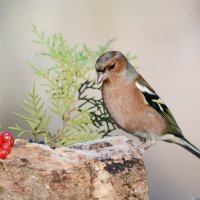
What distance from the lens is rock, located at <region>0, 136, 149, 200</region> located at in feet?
7.06

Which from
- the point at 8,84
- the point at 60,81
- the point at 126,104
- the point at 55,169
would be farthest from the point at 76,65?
the point at 8,84

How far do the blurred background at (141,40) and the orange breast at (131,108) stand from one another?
1.66 metres

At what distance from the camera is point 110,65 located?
137 inches

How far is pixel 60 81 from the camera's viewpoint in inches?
118

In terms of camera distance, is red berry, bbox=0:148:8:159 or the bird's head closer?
red berry, bbox=0:148:8:159

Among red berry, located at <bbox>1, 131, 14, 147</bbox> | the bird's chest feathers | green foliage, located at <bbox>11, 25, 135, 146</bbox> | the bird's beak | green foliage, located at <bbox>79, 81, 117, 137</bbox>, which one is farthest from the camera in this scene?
the bird's chest feathers

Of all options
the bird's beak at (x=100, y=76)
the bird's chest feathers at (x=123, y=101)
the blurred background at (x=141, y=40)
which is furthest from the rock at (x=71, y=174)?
the blurred background at (x=141, y=40)

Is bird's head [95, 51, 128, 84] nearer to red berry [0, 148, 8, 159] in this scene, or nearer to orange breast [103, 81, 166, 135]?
orange breast [103, 81, 166, 135]

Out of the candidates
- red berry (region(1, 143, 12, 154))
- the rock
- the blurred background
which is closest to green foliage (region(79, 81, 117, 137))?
the rock

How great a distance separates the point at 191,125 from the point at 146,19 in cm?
112

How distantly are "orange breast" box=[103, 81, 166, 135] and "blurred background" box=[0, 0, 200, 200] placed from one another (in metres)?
1.66

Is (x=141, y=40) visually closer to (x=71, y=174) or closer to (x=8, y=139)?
(x=8, y=139)

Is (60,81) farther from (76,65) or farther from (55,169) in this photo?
(55,169)

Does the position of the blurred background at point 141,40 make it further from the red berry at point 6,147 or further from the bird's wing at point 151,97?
the red berry at point 6,147
